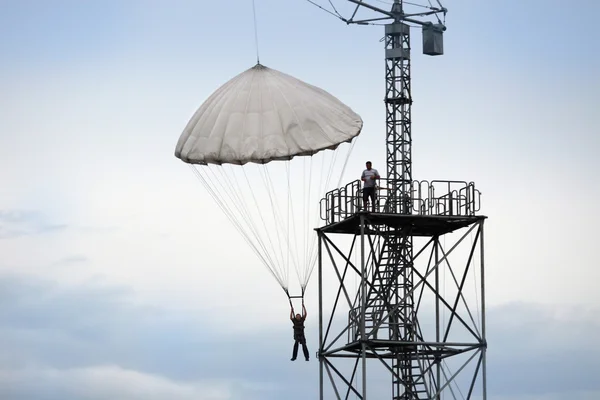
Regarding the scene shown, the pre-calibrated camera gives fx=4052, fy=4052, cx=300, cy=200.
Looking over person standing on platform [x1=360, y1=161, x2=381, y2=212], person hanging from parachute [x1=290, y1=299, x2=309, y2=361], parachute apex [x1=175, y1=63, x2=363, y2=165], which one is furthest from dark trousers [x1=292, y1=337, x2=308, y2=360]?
parachute apex [x1=175, y1=63, x2=363, y2=165]

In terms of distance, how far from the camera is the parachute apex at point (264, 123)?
598 ft

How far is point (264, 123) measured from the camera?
7210 inches

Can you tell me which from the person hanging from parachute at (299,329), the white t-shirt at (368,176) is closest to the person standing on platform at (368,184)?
the white t-shirt at (368,176)

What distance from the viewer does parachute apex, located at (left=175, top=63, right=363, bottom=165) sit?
598 feet

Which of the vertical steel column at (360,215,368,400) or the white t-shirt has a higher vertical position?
the white t-shirt

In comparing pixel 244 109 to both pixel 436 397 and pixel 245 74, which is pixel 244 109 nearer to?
pixel 245 74

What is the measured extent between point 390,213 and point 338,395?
891cm

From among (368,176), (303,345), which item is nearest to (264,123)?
(368,176)

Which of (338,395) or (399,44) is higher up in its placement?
(399,44)

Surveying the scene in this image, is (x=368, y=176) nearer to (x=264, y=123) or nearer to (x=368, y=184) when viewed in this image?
(x=368, y=184)

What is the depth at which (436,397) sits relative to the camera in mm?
185125

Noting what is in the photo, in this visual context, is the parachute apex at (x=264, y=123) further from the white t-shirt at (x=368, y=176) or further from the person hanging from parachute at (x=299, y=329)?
the person hanging from parachute at (x=299, y=329)

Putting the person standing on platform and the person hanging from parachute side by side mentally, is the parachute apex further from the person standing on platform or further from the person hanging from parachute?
the person hanging from parachute

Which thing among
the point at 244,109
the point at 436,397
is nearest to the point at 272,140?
the point at 244,109
